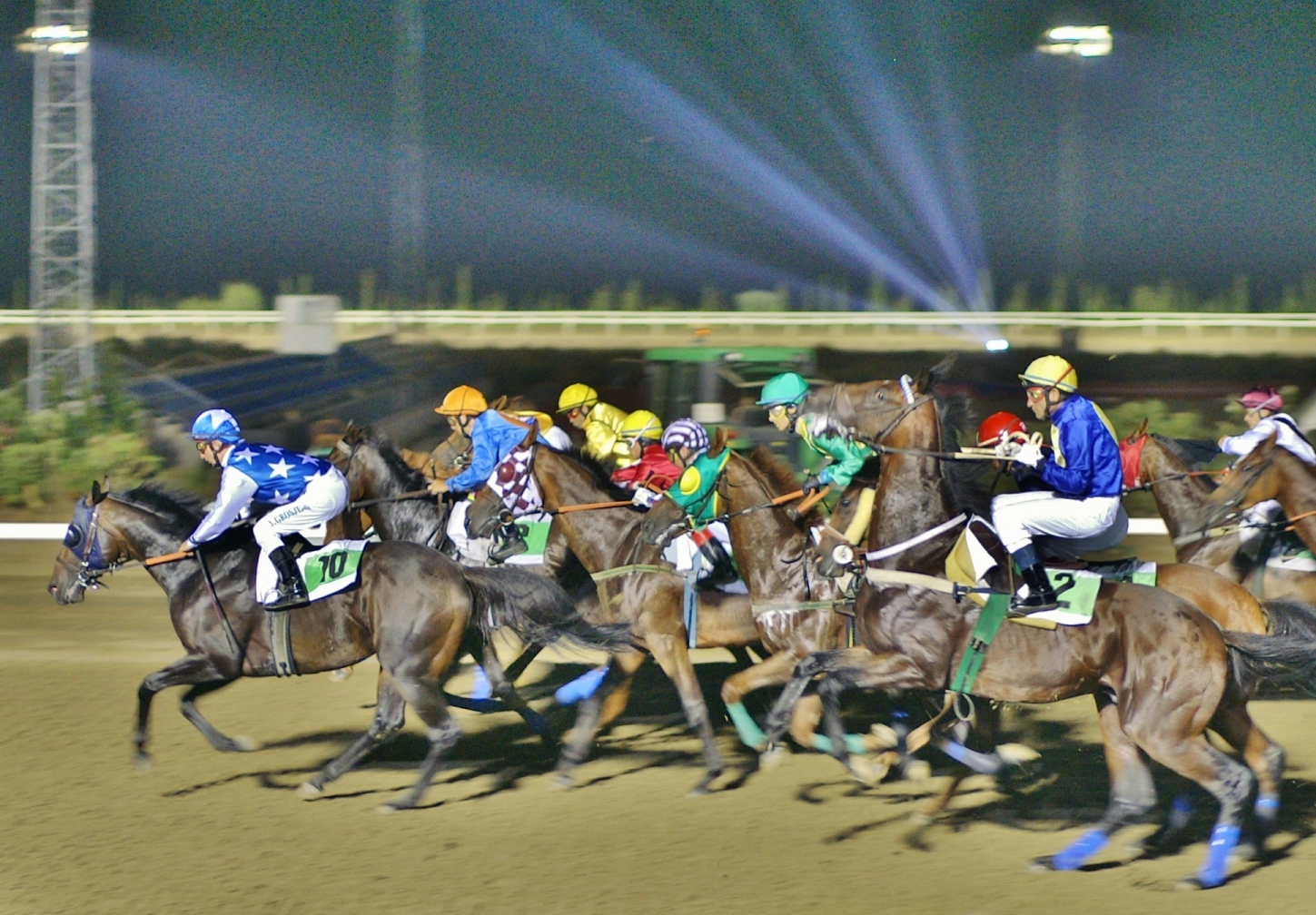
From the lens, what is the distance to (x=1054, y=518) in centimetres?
561

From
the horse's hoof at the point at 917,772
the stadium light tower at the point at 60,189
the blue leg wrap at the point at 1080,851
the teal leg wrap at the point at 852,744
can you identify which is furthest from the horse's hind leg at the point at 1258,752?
the stadium light tower at the point at 60,189

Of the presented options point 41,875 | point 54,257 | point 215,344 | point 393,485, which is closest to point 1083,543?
point 393,485

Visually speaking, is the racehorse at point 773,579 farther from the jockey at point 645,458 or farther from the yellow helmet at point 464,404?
the yellow helmet at point 464,404

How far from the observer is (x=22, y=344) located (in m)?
23.3

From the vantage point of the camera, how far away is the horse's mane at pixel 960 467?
5902mm

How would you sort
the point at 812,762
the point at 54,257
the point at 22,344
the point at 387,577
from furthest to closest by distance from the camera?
the point at 22,344, the point at 54,257, the point at 812,762, the point at 387,577

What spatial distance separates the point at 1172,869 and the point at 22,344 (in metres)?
22.3

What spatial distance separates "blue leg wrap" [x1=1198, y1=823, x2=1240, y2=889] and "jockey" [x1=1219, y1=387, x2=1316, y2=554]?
2.54 meters

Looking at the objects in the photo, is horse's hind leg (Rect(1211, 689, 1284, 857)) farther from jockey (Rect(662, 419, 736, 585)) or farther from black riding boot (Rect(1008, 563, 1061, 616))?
jockey (Rect(662, 419, 736, 585))

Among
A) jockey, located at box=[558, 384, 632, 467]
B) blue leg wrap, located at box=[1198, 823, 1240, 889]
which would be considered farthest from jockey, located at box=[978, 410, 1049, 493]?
jockey, located at box=[558, 384, 632, 467]

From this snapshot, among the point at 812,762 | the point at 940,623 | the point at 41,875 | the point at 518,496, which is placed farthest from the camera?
the point at 518,496

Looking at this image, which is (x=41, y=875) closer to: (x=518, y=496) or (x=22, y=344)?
(x=518, y=496)

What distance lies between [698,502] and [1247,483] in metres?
2.79

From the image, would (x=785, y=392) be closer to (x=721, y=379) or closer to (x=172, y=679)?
(x=172, y=679)
